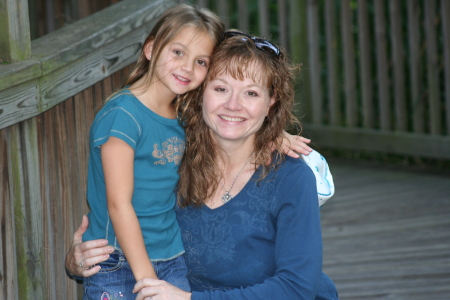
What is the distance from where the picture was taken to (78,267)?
2.30 metres

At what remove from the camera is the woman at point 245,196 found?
2.11 meters

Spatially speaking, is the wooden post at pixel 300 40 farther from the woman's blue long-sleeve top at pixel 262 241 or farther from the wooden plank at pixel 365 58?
the woman's blue long-sleeve top at pixel 262 241

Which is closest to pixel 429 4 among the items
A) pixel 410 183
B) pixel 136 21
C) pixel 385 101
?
pixel 385 101

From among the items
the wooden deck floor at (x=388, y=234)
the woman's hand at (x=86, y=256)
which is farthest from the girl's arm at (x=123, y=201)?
the wooden deck floor at (x=388, y=234)

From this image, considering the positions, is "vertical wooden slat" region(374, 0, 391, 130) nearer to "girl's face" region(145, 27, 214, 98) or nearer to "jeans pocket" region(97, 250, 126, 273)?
"girl's face" region(145, 27, 214, 98)

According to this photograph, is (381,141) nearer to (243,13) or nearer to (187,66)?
(243,13)

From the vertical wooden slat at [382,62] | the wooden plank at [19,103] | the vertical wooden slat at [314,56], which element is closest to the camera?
the wooden plank at [19,103]

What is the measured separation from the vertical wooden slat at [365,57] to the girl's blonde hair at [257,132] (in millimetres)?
3222

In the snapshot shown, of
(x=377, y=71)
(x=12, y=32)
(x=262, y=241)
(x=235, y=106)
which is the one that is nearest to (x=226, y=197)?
(x=262, y=241)

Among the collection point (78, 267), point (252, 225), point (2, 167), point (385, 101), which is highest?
point (2, 167)

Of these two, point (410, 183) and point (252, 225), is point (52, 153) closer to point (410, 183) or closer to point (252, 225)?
point (252, 225)

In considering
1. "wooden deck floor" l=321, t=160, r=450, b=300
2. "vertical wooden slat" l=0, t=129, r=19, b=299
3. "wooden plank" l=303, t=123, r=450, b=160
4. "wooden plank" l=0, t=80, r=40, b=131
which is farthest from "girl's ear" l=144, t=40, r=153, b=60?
"wooden plank" l=303, t=123, r=450, b=160

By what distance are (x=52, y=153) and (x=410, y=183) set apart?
348cm

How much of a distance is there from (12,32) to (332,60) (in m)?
3.76
